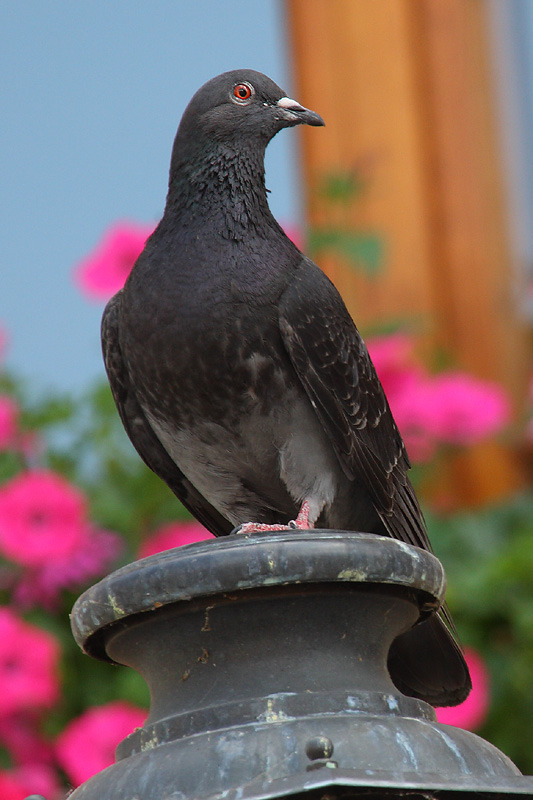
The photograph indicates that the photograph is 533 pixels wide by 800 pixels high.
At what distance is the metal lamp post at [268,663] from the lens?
1289 millimetres

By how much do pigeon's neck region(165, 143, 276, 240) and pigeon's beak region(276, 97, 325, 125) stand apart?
0.20 metres

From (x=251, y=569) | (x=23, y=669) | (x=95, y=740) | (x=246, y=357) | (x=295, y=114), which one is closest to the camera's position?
(x=251, y=569)

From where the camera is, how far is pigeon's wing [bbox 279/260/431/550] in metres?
2.35

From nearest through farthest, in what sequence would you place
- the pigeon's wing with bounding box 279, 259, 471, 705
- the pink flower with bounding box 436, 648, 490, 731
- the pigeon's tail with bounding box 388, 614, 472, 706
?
the pigeon's tail with bounding box 388, 614, 472, 706
the pigeon's wing with bounding box 279, 259, 471, 705
the pink flower with bounding box 436, 648, 490, 731

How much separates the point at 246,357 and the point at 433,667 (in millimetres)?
744

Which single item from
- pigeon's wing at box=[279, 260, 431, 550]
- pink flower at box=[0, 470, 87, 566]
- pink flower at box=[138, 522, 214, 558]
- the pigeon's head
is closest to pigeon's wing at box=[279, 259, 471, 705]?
pigeon's wing at box=[279, 260, 431, 550]

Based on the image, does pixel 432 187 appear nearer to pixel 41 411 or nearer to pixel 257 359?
pixel 41 411

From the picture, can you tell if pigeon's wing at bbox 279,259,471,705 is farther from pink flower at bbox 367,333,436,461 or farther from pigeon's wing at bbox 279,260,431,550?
pink flower at bbox 367,333,436,461

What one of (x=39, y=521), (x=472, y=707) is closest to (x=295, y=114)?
(x=39, y=521)

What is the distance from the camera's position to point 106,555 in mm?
3643

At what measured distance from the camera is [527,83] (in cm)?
573

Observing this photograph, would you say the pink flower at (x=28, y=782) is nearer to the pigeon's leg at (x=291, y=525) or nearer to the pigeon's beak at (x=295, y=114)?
the pigeon's leg at (x=291, y=525)

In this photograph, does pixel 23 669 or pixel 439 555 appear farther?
pixel 439 555

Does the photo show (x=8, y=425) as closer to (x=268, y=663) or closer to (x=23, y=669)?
(x=23, y=669)
